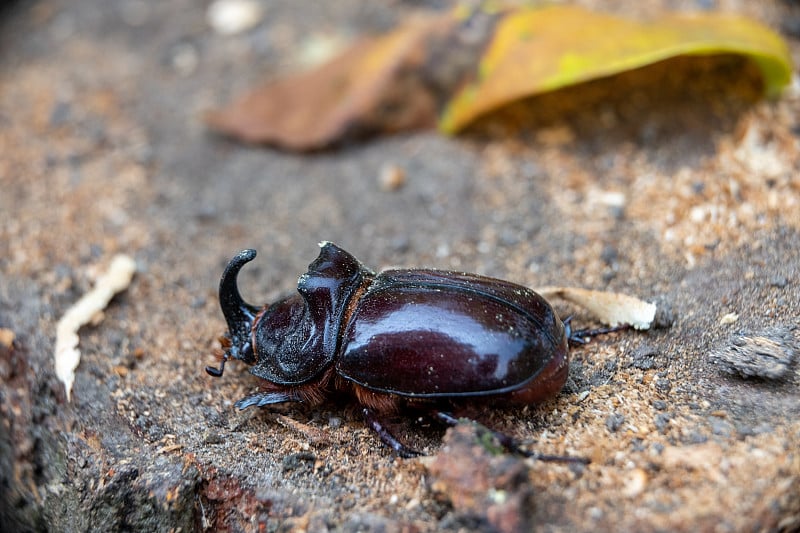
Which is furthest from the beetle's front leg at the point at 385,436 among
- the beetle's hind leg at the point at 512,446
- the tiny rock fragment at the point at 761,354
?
the tiny rock fragment at the point at 761,354

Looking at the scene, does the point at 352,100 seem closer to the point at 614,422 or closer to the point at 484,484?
the point at 614,422

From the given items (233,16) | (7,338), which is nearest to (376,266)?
(7,338)

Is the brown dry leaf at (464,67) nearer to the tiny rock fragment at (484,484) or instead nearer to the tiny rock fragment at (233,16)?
the tiny rock fragment at (233,16)

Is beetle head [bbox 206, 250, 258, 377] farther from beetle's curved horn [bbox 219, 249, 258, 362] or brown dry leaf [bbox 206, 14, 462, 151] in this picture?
brown dry leaf [bbox 206, 14, 462, 151]

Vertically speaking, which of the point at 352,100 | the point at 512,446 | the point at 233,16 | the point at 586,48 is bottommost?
the point at 512,446

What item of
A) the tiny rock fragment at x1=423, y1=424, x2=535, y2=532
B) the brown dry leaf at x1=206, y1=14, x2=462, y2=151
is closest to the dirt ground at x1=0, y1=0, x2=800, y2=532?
the tiny rock fragment at x1=423, y1=424, x2=535, y2=532
